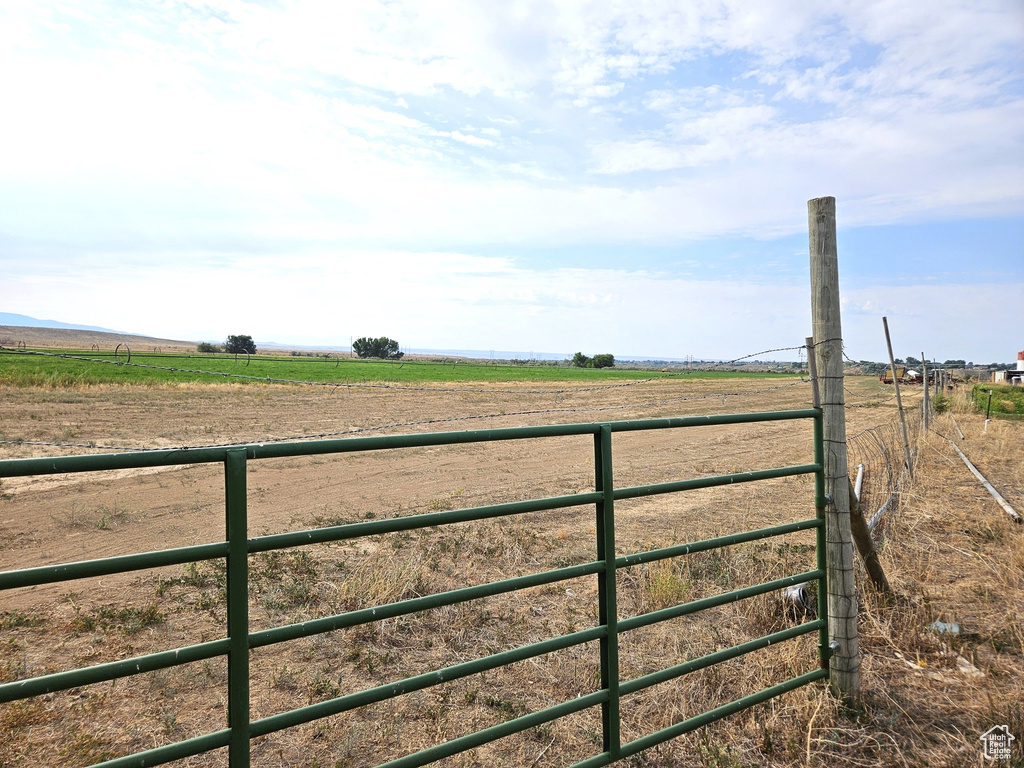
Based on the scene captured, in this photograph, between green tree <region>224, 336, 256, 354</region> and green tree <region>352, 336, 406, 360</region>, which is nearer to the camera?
green tree <region>224, 336, 256, 354</region>

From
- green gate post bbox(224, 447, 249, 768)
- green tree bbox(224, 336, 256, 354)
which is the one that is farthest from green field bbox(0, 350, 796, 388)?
green tree bbox(224, 336, 256, 354)

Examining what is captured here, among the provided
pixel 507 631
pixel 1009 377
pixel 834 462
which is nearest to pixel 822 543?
pixel 834 462

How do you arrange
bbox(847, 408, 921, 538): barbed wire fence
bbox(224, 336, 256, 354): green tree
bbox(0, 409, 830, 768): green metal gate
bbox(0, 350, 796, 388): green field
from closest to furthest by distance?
bbox(0, 409, 830, 768): green metal gate, bbox(847, 408, 921, 538): barbed wire fence, bbox(0, 350, 796, 388): green field, bbox(224, 336, 256, 354): green tree

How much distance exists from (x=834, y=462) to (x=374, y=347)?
15988 centimetres

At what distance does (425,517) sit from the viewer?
266 cm

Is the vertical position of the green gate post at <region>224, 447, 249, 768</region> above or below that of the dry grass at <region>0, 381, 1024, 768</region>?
above

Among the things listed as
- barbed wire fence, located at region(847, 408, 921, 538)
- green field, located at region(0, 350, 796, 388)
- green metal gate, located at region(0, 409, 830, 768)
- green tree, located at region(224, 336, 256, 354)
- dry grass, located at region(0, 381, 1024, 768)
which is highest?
green tree, located at region(224, 336, 256, 354)

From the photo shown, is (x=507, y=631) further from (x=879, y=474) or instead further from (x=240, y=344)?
(x=240, y=344)

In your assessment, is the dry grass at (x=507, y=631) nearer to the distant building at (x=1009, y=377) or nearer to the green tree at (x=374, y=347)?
the distant building at (x=1009, y=377)

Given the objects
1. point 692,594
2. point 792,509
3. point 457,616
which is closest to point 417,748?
point 457,616

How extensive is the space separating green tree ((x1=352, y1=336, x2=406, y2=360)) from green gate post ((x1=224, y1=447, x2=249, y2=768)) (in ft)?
521

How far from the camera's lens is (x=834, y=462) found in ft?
13.6

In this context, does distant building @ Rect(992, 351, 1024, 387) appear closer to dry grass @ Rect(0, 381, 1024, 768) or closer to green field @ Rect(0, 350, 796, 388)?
green field @ Rect(0, 350, 796, 388)

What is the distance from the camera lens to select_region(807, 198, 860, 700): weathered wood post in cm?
410
